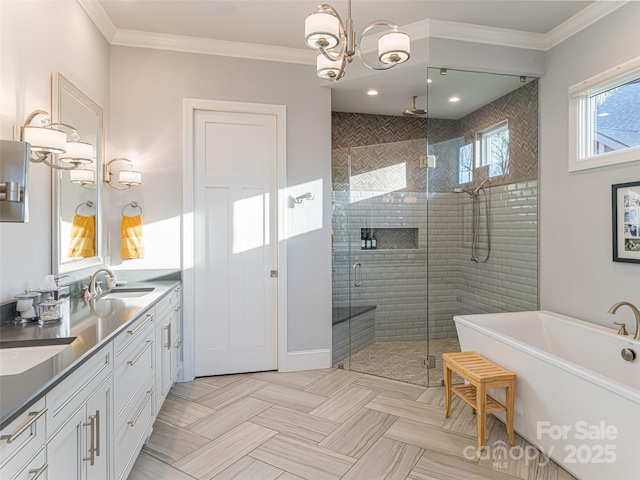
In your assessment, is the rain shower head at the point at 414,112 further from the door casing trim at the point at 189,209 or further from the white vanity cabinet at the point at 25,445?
the white vanity cabinet at the point at 25,445

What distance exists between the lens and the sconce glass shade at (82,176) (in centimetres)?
245

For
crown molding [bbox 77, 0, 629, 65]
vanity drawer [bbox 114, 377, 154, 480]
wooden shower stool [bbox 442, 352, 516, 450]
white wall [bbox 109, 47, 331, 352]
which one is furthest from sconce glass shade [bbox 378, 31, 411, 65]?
vanity drawer [bbox 114, 377, 154, 480]

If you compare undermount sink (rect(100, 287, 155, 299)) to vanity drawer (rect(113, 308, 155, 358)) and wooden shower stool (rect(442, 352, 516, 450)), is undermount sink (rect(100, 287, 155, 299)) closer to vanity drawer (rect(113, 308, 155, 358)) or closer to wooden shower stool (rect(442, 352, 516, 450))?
vanity drawer (rect(113, 308, 155, 358))

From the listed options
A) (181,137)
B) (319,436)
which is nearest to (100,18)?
(181,137)

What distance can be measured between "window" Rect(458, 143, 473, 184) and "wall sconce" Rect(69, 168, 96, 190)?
3181mm

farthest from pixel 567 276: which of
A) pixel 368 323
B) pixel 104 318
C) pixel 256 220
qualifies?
pixel 104 318

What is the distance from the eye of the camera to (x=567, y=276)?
3104 mm

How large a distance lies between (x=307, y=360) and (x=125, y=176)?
2308mm

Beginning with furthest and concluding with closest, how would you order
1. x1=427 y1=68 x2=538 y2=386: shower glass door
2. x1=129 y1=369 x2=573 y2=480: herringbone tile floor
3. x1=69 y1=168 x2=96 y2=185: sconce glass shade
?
x1=427 y1=68 x2=538 y2=386: shower glass door → x1=69 y1=168 x2=96 y2=185: sconce glass shade → x1=129 y1=369 x2=573 y2=480: herringbone tile floor

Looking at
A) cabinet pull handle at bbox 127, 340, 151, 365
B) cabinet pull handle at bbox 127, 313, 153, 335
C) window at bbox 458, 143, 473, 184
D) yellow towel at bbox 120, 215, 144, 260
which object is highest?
window at bbox 458, 143, 473, 184

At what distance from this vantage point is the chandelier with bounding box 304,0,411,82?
158 centimetres

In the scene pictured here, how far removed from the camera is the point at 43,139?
1.85 m

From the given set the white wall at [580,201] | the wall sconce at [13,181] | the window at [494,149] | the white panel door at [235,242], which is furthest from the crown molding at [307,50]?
the wall sconce at [13,181]

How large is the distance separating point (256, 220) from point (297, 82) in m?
1.38
